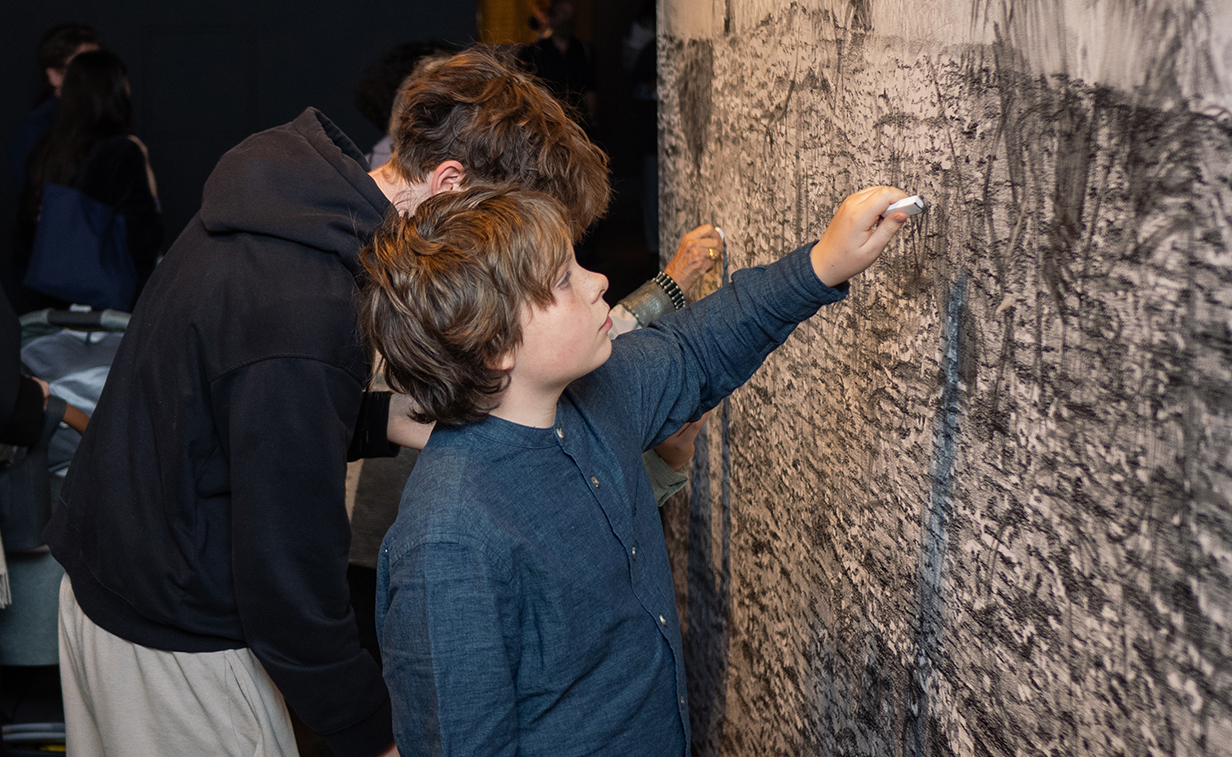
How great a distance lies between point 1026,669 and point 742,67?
3.65ft

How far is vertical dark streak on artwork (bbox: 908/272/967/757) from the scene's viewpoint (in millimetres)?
952

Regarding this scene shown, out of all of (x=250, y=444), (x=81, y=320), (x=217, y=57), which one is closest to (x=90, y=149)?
(x=81, y=320)

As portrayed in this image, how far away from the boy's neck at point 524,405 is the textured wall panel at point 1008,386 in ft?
1.22

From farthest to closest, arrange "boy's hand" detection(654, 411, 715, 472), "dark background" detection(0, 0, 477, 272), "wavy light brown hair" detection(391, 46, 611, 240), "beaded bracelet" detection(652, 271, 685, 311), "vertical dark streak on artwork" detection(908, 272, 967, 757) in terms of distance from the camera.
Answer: "dark background" detection(0, 0, 477, 272) → "beaded bracelet" detection(652, 271, 685, 311) → "boy's hand" detection(654, 411, 715, 472) → "wavy light brown hair" detection(391, 46, 611, 240) → "vertical dark streak on artwork" detection(908, 272, 967, 757)

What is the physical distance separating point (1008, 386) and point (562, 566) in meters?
0.49

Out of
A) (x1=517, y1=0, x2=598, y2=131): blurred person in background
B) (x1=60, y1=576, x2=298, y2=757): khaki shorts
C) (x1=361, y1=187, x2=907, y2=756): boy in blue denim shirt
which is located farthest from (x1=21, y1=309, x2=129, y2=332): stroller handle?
(x1=517, y1=0, x2=598, y2=131): blurred person in background

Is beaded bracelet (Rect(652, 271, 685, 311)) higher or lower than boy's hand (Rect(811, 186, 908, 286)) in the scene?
lower

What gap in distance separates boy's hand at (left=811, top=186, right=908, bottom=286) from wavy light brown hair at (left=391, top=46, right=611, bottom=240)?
1.21 ft

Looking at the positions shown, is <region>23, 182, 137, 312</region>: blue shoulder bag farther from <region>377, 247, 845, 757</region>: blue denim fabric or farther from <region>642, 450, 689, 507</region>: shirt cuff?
<region>377, 247, 845, 757</region>: blue denim fabric

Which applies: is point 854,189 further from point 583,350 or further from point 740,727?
point 740,727

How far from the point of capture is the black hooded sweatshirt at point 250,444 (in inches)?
47.5

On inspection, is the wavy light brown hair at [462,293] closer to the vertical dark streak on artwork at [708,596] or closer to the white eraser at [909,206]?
the white eraser at [909,206]

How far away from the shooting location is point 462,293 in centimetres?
108

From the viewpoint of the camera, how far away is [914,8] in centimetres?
101
